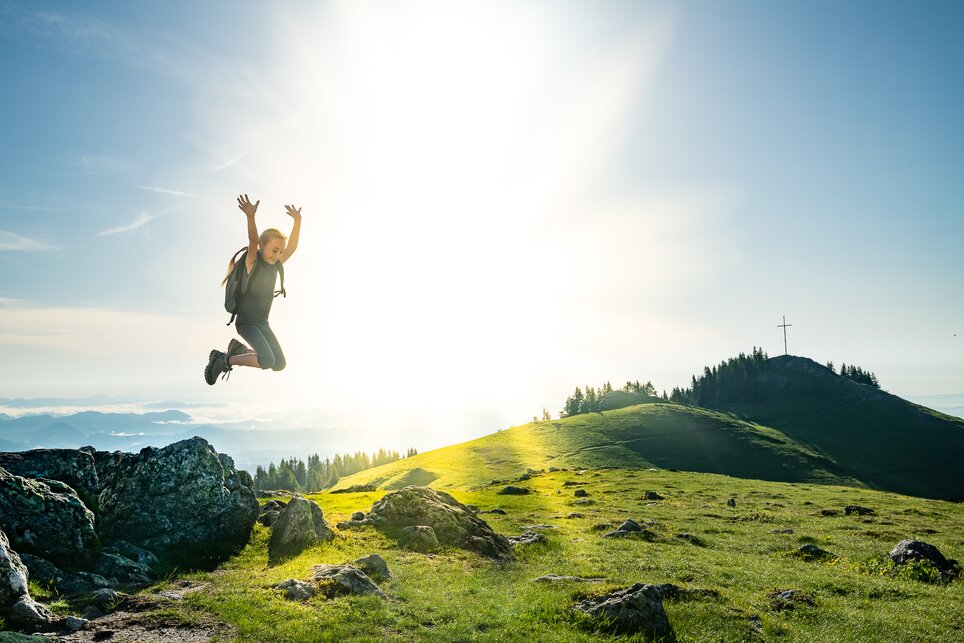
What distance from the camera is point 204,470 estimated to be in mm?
21312

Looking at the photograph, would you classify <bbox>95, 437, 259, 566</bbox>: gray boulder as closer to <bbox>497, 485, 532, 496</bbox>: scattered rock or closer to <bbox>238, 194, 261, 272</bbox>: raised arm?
<bbox>238, 194, 261, 272</bbox>: raised arm

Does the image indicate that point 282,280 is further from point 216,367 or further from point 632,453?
point 632,453

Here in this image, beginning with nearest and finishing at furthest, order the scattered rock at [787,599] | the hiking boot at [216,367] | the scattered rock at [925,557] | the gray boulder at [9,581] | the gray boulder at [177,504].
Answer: the gray boulder at [9,581] < the hiking boot at [216,367] < the scattered rock at [787,599] < the gray boulder at [177,504] < the scattered rock at [925,557]

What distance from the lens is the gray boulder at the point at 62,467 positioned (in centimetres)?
1828

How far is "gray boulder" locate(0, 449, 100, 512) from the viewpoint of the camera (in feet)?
60.0

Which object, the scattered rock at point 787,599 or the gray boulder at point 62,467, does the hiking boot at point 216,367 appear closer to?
the gray boulder at point 62,467

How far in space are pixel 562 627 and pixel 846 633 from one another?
370 inches

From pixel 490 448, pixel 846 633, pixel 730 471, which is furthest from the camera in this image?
pixel 490 448

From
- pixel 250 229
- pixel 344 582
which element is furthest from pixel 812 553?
pixel 250 229

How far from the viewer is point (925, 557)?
26812 mm

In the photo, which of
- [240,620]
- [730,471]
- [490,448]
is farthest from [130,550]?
[490,448]

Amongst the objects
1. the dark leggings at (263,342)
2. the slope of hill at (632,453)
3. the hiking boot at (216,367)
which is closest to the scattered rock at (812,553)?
the dark leggings at (263,342)

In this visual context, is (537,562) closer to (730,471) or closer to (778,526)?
(778,526)

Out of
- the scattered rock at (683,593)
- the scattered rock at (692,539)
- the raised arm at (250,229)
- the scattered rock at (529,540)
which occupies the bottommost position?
the scattered rock at (692,539)
